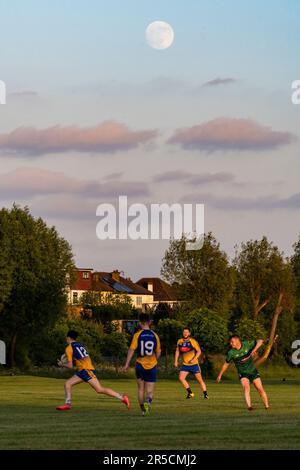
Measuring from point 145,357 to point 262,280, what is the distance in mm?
96707

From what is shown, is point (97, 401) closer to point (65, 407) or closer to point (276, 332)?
point (65, 407)

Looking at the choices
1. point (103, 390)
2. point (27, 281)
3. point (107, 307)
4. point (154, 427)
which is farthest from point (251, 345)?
point (107, 307)

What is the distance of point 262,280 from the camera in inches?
4877

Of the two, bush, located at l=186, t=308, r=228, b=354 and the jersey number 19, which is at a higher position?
bush, located at l=186, t=308, r=228, b=354

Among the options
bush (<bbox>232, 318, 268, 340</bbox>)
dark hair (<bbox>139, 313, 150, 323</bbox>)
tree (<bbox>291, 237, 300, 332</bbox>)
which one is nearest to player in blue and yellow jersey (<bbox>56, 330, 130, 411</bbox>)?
dark hair (<bbox>139, 313, 150, 323</bbox>)

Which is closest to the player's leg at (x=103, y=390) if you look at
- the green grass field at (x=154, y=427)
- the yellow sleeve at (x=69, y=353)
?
the green grass field at (x=154, y=427)

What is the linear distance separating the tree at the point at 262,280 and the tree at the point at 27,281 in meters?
37.1

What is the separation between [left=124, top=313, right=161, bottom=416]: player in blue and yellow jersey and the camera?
2773 cm

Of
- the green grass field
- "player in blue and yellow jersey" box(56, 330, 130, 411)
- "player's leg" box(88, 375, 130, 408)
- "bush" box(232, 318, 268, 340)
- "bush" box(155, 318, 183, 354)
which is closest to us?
the green grass field

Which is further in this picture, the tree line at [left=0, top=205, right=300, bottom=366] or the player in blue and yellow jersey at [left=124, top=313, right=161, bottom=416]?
the tree line at [left=0, top=205, right=300, bottom=366]

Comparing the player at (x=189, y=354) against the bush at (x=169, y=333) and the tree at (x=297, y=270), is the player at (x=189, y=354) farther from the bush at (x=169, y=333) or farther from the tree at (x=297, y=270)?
the tree at (x=297, y=270)

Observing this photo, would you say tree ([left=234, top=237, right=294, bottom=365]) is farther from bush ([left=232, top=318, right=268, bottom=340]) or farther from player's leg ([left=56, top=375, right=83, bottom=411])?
player's leg ([left=56, top=375, right=83, bottom=411])

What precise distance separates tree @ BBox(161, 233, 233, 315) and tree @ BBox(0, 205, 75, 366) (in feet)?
89.3

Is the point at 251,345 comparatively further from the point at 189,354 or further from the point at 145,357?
the point at 189,354
